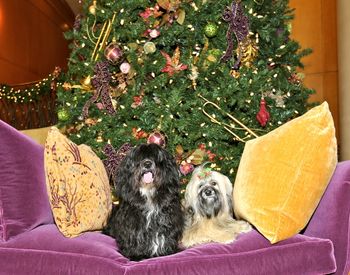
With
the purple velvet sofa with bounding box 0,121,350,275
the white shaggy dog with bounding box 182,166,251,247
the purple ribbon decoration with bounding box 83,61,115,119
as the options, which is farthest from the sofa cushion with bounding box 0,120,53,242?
the purple ribbon decoration with bounding box 83,61,115,119

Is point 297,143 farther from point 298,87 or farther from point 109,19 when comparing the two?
point 109,19

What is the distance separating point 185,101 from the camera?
280 cm

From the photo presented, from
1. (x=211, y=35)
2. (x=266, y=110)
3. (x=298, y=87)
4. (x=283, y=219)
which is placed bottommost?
(x=283, y=219)

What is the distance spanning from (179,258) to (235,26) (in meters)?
1.73

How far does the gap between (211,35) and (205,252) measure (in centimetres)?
158

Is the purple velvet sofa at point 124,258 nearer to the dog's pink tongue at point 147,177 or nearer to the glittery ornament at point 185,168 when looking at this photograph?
the dog's pink tongue at point 147,177

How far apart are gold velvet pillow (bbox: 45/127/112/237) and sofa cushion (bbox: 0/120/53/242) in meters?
0.10

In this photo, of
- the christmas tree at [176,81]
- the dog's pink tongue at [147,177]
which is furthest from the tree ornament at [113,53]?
the dog's pink tongue at [147,177]

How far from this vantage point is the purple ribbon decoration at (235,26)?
285 cm

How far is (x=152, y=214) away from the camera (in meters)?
1.90


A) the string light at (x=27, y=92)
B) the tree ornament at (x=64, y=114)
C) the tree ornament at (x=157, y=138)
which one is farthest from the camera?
the string light at (x=27, y=92)

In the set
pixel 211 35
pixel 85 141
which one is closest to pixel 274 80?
pixel 211 35

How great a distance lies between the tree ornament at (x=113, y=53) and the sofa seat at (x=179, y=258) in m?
1.34

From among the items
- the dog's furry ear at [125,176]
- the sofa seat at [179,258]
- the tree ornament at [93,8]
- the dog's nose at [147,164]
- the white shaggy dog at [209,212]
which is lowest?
the sofa seat at [179,258]
